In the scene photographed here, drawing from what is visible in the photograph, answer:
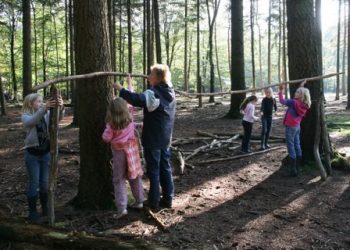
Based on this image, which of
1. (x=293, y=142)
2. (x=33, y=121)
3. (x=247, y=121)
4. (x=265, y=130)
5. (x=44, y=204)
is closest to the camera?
(x=33, y=121)

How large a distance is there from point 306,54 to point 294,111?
133 cm

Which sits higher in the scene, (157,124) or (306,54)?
(306,54)

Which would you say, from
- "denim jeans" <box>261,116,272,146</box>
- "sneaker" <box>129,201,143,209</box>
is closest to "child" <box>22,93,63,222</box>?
"sneaker" <box>129,201,143,209</box>

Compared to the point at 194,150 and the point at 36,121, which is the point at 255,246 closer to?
the point at 36,121

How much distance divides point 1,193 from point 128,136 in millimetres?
2990

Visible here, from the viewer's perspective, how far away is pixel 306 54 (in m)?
8.48

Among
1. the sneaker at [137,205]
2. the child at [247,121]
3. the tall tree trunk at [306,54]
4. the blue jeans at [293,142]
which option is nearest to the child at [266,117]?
the child at [247,121]

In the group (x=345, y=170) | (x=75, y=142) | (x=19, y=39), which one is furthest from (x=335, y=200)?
(x=19, y=39)

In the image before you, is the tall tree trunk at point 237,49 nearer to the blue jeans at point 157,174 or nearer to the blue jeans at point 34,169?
the blue jeans at point 157,174

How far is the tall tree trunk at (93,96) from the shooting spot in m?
5.55

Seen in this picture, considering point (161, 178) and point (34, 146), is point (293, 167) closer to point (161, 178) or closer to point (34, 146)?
point (161, 178)

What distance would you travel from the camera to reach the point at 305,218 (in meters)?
6.02

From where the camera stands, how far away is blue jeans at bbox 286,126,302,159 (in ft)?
26.5

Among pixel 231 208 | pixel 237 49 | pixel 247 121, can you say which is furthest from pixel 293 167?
pixel 237 49
